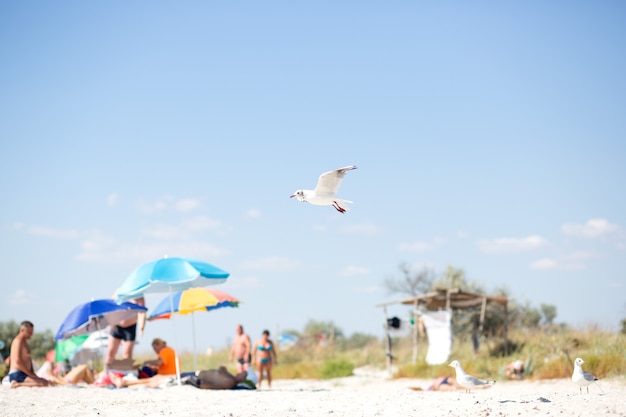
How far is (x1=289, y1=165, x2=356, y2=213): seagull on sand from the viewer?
624 cm

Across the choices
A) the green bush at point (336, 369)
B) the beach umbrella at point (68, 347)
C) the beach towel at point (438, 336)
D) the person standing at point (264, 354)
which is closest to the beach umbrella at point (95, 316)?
the beach umbrella at point (68, 347)

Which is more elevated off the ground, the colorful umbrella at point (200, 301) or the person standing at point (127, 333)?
the colorful umbrella at point (200, 301)

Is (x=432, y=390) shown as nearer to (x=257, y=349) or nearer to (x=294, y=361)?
(x=257, y=349)

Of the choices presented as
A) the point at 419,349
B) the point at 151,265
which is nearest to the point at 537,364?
the point at 419,349

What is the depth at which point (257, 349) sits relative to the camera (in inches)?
615

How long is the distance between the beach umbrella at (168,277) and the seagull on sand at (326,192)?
553cm

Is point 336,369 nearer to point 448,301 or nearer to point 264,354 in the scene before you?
point 448,301

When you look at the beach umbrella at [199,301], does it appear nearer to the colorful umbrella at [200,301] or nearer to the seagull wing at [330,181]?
the colorful umbrella at [200,301]

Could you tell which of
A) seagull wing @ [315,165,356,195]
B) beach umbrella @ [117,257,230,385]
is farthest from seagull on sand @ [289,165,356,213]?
beach umbrella @ [117,257,230,385]

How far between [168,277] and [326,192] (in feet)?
18.9

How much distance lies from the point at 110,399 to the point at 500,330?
15.1 metres

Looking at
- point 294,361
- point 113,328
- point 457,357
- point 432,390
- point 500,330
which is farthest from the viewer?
point 294,361

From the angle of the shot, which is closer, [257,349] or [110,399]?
[110,399]

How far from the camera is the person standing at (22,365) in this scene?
1128 centimetres
